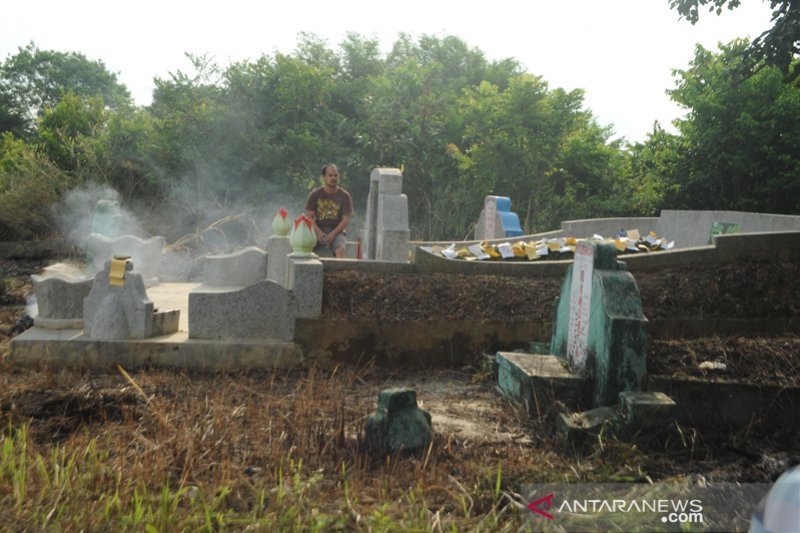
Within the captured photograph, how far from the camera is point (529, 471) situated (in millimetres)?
3682

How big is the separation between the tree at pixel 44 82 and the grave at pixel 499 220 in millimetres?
24943

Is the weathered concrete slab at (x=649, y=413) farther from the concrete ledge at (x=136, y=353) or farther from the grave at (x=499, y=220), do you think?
the grave at (x=499, y=220)

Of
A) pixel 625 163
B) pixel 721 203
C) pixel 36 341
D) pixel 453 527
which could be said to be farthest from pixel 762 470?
pixel 625 163

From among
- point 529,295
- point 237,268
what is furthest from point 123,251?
point 529,295

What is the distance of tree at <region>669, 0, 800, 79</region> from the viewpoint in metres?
10.0

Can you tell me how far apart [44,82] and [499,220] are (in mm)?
39990

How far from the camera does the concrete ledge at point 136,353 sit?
646cm

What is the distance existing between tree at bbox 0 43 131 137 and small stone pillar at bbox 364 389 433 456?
106ft

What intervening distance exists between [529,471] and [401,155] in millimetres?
16180

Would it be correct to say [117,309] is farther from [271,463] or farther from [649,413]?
[649,413]

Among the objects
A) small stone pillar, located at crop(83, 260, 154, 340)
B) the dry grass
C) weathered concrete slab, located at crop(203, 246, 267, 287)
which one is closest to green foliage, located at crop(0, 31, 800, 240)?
weathered concrete slab, located at crop(203, 246, 267, 287)

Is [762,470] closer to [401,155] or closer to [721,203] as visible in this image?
[721,203]

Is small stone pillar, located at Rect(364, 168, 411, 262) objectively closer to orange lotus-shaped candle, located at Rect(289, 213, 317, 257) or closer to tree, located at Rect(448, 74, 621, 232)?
orange lotus-shaped candle, located at Rect(289, 213, 317, 257)

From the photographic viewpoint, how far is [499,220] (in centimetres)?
1367
